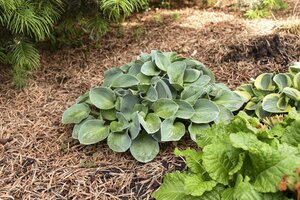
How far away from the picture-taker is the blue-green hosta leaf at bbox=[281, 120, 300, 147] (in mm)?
1888

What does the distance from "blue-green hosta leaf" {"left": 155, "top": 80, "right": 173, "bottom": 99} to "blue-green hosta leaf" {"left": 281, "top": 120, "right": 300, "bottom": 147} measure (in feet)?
2.62

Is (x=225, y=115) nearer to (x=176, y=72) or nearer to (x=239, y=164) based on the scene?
(x=176, y=72)

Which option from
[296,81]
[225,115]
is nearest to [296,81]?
[296,81]

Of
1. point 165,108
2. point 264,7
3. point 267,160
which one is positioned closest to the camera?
point 267,160

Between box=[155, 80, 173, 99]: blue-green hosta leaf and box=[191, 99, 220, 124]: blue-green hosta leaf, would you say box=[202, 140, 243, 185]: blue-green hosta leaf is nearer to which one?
box=[191, 99, 220, 124]: blue-green hosta leaf

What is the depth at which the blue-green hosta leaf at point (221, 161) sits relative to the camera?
180cm

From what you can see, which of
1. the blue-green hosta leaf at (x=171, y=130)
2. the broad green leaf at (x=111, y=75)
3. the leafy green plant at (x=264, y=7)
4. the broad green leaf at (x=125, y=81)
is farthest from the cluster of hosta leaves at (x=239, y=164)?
the leafy green plant at (x=264, y=7)

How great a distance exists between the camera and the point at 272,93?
8.52 ft

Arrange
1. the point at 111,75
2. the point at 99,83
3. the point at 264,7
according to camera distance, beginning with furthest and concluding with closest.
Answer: the point at 264,7 → the point at 99,83 → the point at 111,75

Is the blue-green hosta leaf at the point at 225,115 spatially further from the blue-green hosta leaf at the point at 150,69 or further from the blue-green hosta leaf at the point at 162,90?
the blue-green hosta leaf at the point at 150,69

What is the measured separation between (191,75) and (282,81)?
59cm

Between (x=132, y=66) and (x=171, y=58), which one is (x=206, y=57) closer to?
(x=171, y=58)

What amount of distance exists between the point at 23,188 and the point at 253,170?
4.06 feet

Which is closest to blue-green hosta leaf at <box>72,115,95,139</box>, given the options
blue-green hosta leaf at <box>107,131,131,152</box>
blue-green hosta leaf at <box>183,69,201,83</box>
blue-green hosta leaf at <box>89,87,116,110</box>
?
blue-green hosta leaf at <box>89,87,116,110</box>
